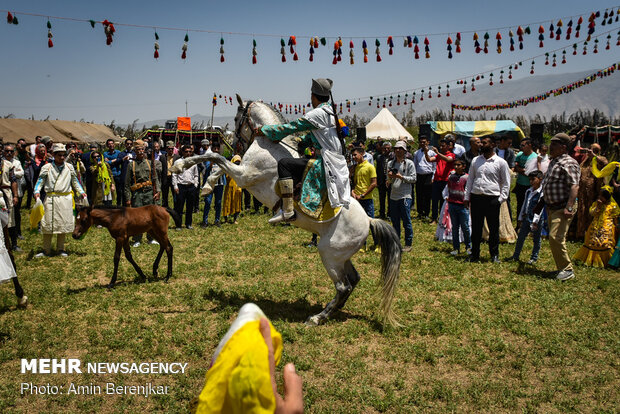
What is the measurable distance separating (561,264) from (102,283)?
26.4 feet

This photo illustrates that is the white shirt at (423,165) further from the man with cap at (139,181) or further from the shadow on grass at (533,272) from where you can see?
the man with cap at (139,181)

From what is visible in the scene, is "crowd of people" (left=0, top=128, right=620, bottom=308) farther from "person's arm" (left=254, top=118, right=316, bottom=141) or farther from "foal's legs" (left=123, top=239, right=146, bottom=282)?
"foal's legs" (left=123, top=239, right=146, bottom=282)

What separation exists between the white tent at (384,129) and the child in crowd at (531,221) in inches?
658

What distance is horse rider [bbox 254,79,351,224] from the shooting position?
18.7ft

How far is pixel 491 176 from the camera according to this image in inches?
320

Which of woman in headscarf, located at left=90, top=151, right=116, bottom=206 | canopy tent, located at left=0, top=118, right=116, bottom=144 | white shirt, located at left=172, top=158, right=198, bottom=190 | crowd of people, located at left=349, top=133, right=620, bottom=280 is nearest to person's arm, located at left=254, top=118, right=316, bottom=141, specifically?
crowd of people, located at left=349, top=133, right=620, bottom=280

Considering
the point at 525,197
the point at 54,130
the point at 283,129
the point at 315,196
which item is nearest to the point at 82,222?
the point at 283,129

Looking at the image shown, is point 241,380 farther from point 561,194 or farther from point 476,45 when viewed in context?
point 476,45

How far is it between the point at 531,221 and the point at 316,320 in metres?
5.76

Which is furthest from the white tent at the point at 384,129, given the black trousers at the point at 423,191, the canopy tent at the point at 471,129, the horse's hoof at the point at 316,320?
the horse's hoof at the point at 316,320

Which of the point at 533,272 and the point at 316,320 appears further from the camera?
the point at 533,272

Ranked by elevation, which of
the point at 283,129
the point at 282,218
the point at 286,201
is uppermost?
the point at 283,129

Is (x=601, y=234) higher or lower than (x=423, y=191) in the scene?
lower

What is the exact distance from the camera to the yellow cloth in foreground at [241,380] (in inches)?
56.2
